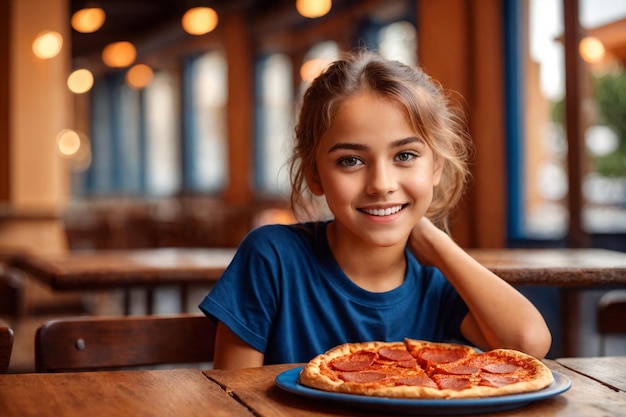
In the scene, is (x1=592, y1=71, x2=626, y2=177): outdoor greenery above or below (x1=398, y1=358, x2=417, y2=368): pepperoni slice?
above

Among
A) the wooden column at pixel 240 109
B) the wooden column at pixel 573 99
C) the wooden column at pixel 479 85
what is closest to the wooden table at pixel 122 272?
the wooden column at pixel 573 99

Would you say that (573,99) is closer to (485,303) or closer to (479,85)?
(479,85)

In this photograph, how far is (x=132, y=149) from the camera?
1609 centimetres

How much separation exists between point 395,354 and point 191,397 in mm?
331

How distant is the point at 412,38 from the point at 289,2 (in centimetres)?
204

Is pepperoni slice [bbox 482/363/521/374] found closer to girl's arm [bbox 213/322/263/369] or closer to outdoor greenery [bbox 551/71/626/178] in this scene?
girl's arm [bbox 213/322/263/369]

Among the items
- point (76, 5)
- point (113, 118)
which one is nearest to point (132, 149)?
point (113, 118)

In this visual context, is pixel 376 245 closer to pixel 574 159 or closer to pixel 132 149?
pixel 574 159

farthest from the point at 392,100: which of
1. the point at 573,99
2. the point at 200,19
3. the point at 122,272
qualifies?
the point at 200,19

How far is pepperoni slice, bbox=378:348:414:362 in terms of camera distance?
1.26 meters

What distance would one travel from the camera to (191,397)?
1093 millimetres

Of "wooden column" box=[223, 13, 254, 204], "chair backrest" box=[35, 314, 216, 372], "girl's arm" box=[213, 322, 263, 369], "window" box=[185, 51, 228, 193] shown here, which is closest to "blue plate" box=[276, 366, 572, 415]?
"girl's arm" box=[213, 322, 263, 369]

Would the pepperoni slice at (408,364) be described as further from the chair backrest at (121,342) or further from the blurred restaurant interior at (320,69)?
the blurred restaurant interior at (320,69)

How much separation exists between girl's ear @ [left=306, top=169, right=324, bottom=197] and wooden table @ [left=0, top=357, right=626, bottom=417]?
52cm
